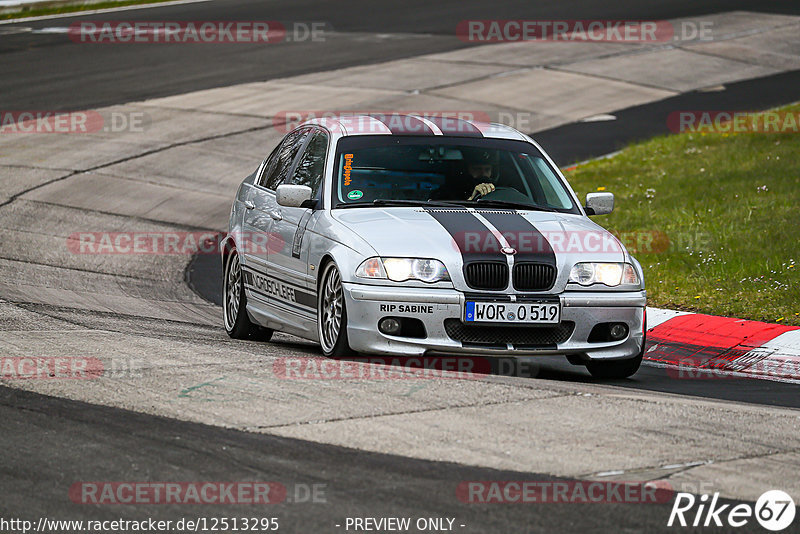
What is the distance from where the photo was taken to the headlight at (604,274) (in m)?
8.19

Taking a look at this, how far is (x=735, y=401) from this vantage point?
791cm

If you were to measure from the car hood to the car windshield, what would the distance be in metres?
0.23

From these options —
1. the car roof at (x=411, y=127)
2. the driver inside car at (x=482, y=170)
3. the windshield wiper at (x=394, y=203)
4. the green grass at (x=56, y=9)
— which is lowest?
the green grass at (x=56, y=9)

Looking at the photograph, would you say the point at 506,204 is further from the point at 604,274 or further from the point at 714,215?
the point at 714,215

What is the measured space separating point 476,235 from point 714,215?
6.72 m

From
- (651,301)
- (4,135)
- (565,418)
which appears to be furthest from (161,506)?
(4,135)

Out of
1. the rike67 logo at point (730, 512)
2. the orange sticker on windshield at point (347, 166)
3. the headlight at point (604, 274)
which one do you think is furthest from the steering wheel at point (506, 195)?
the rike67 logo at point (730, 512)

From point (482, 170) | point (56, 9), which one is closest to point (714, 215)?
point (482, 170)

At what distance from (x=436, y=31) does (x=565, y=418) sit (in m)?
26.0

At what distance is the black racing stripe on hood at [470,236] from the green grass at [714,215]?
3.29m

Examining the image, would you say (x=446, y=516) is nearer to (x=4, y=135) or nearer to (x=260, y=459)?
(x=260, y=459)

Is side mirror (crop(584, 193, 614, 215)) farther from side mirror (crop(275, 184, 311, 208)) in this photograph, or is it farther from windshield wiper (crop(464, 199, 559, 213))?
side mirror (crop(275, 184, 311, 208))

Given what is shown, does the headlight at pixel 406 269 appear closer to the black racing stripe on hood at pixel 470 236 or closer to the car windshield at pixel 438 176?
the black racing stripe on hood at pixel 470 236

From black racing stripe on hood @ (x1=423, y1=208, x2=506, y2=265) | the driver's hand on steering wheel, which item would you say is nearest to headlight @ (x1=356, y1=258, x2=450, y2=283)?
black racing stripe on hood @ (x1=423, y1=208, x2=506, y2=265)
